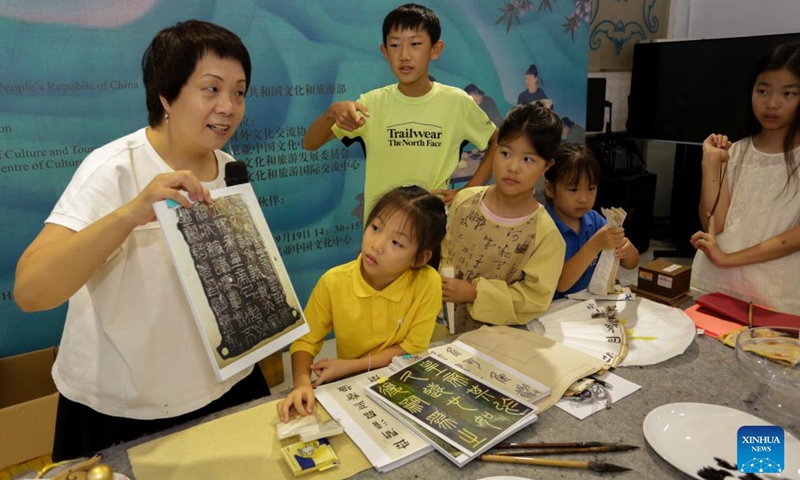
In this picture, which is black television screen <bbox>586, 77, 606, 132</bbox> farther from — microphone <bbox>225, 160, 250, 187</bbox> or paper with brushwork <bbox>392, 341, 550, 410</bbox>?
microphone <bbox>225, 160, 250, 187</bbox>

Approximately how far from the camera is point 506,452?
99 cm

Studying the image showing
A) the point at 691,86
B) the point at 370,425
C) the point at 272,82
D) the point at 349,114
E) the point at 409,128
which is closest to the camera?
the point at 370,425

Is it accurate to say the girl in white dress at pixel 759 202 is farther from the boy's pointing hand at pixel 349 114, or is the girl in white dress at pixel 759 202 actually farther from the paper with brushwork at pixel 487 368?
the boy's pointing hand at pixel 349 114

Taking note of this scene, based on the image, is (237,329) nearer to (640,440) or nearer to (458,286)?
(458,286)

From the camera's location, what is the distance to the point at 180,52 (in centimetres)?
115

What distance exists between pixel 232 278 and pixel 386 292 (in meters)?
0.46

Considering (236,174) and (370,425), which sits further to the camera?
(236,174)

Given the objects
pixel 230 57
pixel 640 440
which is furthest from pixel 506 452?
pixel 230 57

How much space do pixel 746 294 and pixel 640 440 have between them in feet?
4.09

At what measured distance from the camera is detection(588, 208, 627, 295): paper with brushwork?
170cm

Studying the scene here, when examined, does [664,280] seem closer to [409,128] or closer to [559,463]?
[559,463]

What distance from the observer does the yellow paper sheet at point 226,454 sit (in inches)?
37.1

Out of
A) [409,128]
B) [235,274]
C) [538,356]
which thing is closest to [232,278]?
[235,274]

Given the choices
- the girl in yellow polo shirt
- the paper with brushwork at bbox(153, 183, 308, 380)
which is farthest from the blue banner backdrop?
the paper with brushwork at bbox(153, 183, 308, 380)
